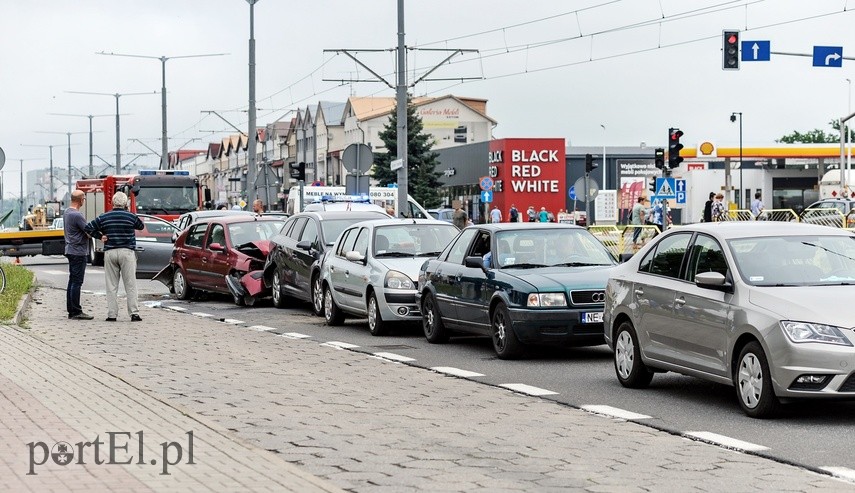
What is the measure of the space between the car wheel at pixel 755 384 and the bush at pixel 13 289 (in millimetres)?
11962

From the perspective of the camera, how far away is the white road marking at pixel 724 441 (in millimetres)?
9094

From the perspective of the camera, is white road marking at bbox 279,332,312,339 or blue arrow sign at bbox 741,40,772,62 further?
blue arrow sign at bbox 741,40,772,62

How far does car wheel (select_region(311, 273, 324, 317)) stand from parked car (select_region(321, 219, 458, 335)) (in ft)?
1.28

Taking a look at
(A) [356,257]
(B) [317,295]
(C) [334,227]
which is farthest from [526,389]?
(C) [334,227]

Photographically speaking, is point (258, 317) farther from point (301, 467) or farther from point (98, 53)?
point (98, 53)

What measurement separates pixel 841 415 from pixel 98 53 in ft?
177

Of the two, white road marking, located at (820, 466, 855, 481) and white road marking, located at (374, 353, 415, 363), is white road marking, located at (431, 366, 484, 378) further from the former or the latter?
white road marking, located at (820, 466, 855, 481)

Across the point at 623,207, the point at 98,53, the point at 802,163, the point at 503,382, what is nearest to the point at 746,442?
the point at 503,382

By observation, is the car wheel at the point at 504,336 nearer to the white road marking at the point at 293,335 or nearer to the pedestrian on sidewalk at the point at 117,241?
the white road marking at the point at 293,335

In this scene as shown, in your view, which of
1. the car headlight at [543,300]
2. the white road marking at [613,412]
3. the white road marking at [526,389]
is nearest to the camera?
the white road marking at [613,412]

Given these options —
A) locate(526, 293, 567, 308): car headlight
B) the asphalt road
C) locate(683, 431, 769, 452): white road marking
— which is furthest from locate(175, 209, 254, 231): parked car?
locate(683, 431, 769, 452): white road marking

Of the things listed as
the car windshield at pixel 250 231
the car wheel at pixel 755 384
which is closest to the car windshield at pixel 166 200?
the car windshield at pixel 250 231

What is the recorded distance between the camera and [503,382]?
42.8 ft

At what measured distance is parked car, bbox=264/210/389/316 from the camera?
21.7 meters
